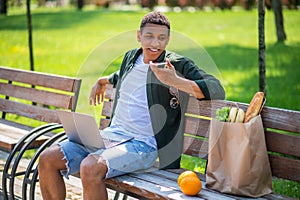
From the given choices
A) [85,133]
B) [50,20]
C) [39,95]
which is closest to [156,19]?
[85,133]

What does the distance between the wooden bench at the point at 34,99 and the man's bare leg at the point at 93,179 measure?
0.99 meters

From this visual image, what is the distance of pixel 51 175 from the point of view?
11.5 ft

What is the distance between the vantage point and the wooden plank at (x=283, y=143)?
3.24 m

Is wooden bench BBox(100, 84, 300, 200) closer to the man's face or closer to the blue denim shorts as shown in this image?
the blue denim shorts

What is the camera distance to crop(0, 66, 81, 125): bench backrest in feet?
14.9

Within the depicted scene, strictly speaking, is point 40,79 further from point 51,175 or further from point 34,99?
point 51,175

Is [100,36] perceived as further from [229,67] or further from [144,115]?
[144,115]

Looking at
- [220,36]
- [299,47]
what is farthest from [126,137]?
[220,36]

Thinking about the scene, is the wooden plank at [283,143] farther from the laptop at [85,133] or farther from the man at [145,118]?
the laptop at [85,133]

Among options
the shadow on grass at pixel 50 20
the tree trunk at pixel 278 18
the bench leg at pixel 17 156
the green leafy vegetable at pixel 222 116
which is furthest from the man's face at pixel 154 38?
the shadow on grass at pixel 50 20

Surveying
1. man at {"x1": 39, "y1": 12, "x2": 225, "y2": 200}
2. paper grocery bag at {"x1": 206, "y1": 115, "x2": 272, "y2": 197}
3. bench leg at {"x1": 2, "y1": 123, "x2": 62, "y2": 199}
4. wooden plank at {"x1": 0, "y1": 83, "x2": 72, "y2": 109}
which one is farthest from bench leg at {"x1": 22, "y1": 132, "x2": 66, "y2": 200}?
paper grocery bag at {"x1": 206, "y1": 115, "x2": 272, "y2": 197}

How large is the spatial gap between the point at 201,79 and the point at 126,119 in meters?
0.57

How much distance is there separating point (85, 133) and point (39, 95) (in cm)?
154

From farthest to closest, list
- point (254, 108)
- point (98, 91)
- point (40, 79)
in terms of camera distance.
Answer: point (40, 79) → point (98, 91) → point (254, 108)
